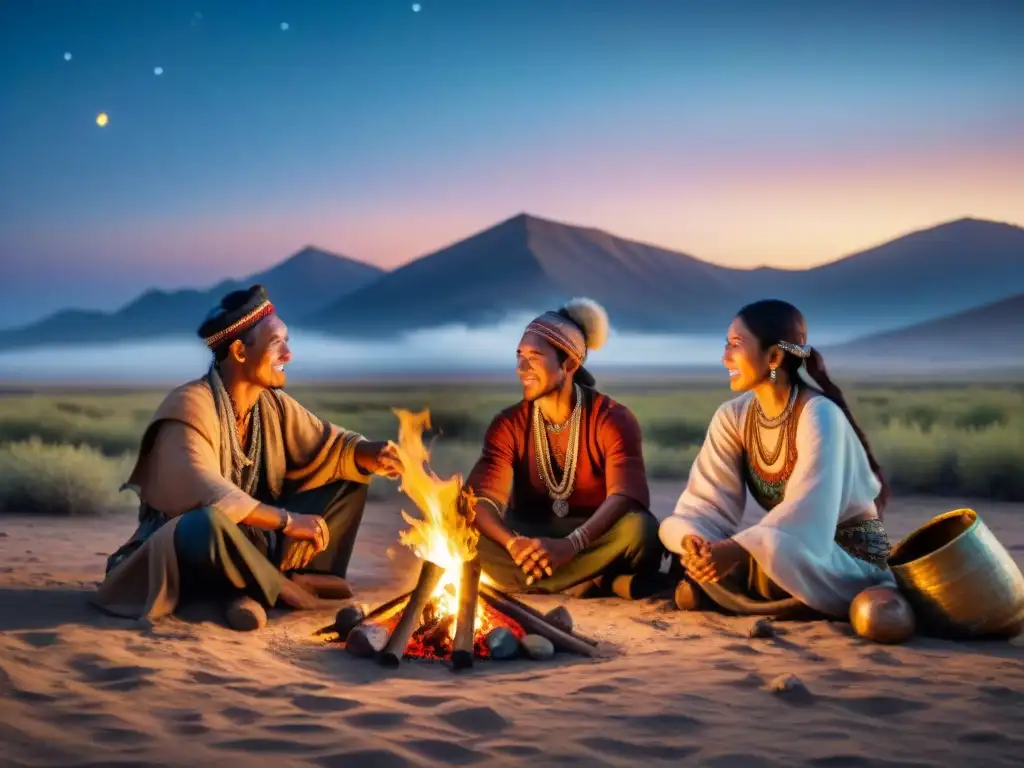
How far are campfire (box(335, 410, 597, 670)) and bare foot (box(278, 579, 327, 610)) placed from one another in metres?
0.78

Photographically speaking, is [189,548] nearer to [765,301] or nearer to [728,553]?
[728,553]

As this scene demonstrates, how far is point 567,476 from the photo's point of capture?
6898 millimetres

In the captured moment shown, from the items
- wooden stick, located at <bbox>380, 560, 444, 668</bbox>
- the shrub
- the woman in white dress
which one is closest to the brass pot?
the woman in white dress

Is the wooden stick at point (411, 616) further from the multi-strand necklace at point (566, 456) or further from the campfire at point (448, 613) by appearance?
the multi-strand necklace at point (566, 456)

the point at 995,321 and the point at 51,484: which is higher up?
the point at 995,321

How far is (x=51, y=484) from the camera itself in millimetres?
11047

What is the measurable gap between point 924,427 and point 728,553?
14.0m

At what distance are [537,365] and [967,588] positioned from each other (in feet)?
8.36

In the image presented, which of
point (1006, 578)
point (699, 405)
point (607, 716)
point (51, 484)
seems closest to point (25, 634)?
point (607, 716)

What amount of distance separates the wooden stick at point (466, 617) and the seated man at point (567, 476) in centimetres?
119

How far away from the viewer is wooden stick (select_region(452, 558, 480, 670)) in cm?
500

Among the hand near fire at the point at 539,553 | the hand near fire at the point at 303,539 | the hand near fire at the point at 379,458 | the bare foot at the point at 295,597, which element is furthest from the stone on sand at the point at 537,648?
the bare foot at the point at 295,597

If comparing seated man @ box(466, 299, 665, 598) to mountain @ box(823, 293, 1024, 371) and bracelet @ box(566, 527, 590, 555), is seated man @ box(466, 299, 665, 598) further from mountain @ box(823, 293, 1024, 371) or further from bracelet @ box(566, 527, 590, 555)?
mountain @ box(823, 293, 1024, 371)

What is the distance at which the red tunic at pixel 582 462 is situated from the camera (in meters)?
6.76
